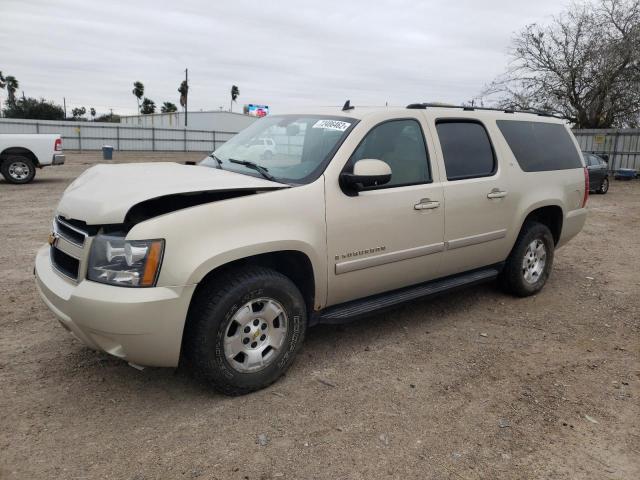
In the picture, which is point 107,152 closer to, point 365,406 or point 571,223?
point 571,223

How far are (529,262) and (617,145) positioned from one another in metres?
22.3

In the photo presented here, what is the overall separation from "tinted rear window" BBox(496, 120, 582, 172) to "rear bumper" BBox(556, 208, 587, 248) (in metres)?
0.50

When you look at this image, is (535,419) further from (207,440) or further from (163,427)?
(163,427)

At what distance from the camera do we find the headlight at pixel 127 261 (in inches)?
110

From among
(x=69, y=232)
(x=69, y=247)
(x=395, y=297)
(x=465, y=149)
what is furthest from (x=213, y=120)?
(x=69, y=247)

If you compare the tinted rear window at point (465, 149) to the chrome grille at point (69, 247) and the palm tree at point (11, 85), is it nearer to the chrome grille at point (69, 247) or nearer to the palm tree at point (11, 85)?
the chrome grille at point (69, 247)

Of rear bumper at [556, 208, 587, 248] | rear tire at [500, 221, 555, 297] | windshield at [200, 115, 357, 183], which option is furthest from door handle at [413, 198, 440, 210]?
rear bumper at [556, 208, 587, 248]

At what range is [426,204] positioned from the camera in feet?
13.3

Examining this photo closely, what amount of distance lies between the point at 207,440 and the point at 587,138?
26423 millimetres

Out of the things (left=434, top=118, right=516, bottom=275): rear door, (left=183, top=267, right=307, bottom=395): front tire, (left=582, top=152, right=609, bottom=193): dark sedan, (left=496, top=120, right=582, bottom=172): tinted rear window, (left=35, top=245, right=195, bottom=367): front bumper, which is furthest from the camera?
(left=582, top=152, right=609, bottom=193): dark sedan

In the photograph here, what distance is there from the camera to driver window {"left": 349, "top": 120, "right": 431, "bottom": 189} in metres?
3.82

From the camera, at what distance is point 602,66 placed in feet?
78.1

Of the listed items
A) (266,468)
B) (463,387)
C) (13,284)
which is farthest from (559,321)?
(13,284)

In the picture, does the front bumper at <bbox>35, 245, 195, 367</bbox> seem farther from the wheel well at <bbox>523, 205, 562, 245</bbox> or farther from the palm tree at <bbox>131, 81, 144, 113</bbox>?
the palm tree at <bbox>131, 81, 144, 113</bbox>
